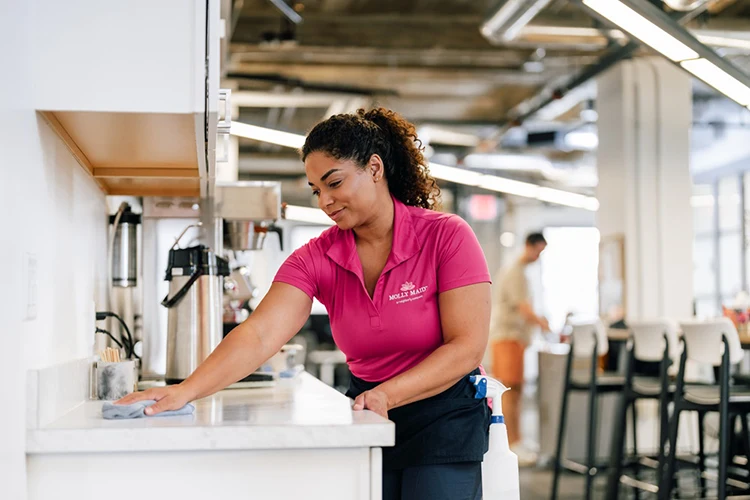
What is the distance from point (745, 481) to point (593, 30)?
3.31 meters

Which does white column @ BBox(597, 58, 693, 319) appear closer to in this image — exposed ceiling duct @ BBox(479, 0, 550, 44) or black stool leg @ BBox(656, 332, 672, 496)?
exposed ceiling duct @ BBox(479, 0, 550, 44)

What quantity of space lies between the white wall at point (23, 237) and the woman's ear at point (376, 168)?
68 centimetres

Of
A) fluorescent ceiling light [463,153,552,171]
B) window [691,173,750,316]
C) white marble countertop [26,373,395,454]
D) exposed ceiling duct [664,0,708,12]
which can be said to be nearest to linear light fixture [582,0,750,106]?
exposed ceiling duct [664,0,708,12]

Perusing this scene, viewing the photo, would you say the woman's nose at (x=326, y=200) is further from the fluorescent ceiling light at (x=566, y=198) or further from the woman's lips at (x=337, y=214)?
the fluorescent ceiling light at (x=566, y=198)

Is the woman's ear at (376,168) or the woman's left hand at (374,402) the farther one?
the woman's ear at (376,168)

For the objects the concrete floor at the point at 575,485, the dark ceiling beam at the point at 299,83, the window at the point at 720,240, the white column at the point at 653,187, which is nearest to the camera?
the concrete floor at the point at 575,485

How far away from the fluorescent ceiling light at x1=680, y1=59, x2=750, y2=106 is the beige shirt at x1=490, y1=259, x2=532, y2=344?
124 inches

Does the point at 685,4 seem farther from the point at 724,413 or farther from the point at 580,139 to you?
the point at 580,139

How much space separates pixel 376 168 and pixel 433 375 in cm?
50

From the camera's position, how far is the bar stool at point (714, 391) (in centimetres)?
433

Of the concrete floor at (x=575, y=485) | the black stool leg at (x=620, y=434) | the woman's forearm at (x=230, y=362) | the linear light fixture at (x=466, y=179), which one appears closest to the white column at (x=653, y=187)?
the linear light fixture at (x=466, y=179)

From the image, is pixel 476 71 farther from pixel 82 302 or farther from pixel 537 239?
pixel 82 302

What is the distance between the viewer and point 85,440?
64.4 inches

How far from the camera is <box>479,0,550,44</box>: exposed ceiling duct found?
5.33 meters
